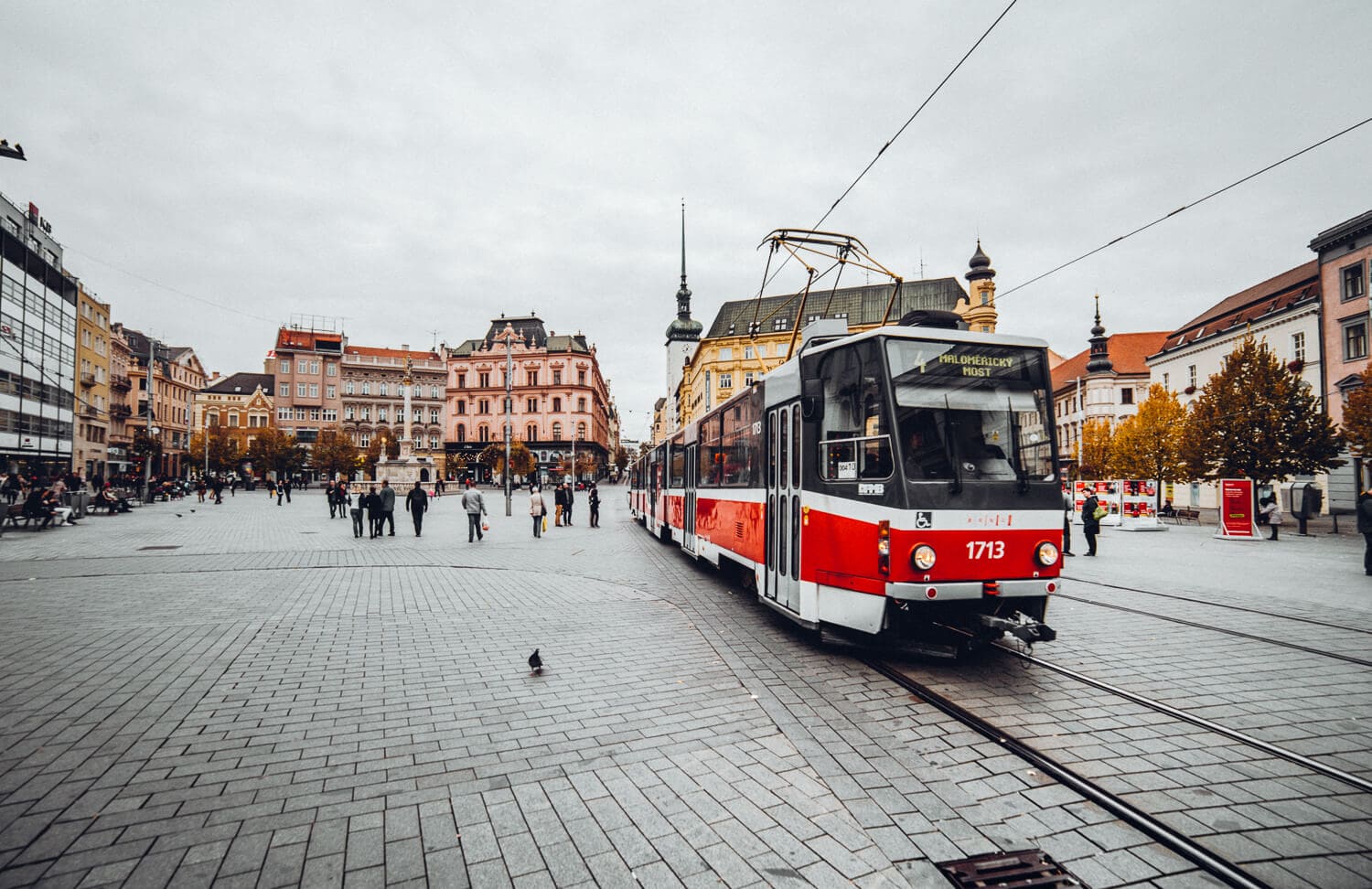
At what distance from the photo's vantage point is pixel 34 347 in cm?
4431

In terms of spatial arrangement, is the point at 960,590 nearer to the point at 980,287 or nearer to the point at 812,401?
the point at 812,401

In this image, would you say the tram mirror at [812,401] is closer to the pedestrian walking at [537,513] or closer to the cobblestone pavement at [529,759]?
the cobblestone pavement at [529,759]

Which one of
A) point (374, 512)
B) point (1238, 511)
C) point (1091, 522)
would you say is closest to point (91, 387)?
point (374, 512)

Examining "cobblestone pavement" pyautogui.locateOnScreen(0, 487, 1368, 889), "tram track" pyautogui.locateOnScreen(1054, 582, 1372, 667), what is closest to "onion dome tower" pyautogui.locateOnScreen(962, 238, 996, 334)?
"tram track" pyautogui.locateOnScreen(1054, 582, 1372, 667)

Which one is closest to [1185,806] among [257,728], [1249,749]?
[1249,749]

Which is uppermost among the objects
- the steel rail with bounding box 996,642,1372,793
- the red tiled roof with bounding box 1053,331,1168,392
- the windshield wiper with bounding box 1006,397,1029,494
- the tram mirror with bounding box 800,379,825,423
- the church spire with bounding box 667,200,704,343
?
the church spire with bounding box 667,200,704,343

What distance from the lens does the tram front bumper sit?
6266mm

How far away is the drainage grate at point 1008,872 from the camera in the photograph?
318 centimetres

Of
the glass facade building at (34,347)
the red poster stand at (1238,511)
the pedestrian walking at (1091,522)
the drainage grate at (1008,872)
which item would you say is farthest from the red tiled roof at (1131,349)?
the glass facade building at (34,347)

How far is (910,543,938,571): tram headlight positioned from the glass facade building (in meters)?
49.6

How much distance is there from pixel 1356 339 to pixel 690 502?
4083 centimetres

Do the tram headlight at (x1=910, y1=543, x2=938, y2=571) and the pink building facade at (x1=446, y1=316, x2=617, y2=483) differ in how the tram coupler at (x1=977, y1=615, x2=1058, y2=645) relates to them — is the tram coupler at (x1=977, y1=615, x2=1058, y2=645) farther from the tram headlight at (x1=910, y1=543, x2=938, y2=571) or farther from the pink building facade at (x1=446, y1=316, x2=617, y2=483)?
the pink building facade at (x1=446, y1=316, x2=617, y2=483)

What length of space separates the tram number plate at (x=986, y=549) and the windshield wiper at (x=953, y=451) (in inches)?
20.3

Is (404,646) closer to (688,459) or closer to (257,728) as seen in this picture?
(257,728)
